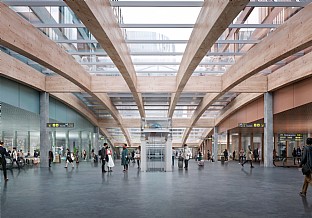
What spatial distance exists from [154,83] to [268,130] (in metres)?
8.27

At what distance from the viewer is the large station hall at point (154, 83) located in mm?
10289

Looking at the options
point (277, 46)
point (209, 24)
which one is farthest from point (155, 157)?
point (209, 24)

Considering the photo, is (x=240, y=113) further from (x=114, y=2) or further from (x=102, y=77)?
(x=114, y=2)

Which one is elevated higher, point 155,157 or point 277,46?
point 277,46

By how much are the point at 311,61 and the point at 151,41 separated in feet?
26.4

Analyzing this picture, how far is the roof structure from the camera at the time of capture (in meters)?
12.9

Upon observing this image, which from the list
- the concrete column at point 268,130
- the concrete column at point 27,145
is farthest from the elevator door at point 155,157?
the concrete column at point 27,145

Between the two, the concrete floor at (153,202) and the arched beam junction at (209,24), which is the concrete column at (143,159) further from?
the concrete floor at (153,202)

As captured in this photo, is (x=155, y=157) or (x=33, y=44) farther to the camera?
(x=155, y=157)

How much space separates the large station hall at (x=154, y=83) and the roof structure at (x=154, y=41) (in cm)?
5

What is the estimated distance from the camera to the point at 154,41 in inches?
691

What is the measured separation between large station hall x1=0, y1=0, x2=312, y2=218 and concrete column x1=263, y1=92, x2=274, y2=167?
74 millimetres

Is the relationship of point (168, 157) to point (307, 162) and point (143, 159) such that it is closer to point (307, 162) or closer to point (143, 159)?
point (143, 159)

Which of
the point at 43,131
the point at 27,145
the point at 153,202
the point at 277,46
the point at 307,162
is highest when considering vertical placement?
the point at 277,46
